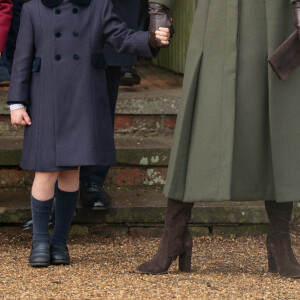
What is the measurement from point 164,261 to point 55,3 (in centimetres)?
125

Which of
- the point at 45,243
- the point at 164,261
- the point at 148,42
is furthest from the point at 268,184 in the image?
the point at 45,243

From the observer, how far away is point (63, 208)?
3.58 metres

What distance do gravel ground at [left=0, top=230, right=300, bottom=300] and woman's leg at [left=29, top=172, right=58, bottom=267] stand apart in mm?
63

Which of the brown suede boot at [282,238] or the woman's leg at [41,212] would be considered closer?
the brown suede boot at [282,238]

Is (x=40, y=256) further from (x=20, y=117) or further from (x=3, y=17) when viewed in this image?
(x=3, y=17)

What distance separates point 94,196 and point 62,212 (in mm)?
597

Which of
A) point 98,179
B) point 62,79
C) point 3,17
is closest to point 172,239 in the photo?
point 62,79

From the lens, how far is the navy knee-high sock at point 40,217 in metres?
3.50

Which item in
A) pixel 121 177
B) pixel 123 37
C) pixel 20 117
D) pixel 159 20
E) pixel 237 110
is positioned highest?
pixel 159 20

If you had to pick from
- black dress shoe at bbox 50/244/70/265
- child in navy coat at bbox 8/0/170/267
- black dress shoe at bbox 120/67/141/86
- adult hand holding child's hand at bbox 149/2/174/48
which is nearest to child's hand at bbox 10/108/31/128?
child in navy coat at bbox 8/0/170/267

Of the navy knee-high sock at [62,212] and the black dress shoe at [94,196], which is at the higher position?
the navy knee-high sock at [62,212]

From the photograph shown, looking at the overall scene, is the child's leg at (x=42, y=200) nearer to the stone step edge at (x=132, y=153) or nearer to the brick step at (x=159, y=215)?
the brick step at (x=159, y=215)

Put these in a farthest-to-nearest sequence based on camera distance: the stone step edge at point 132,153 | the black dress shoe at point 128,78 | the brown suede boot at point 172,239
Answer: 1. the black dress shoe at point 128,78
2. the stone step edge at point 132,153
3. the brown suede boot at point 172,239

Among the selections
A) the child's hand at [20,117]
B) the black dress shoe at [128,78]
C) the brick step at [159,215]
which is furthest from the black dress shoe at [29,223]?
the black dress shoe at [128,78]
